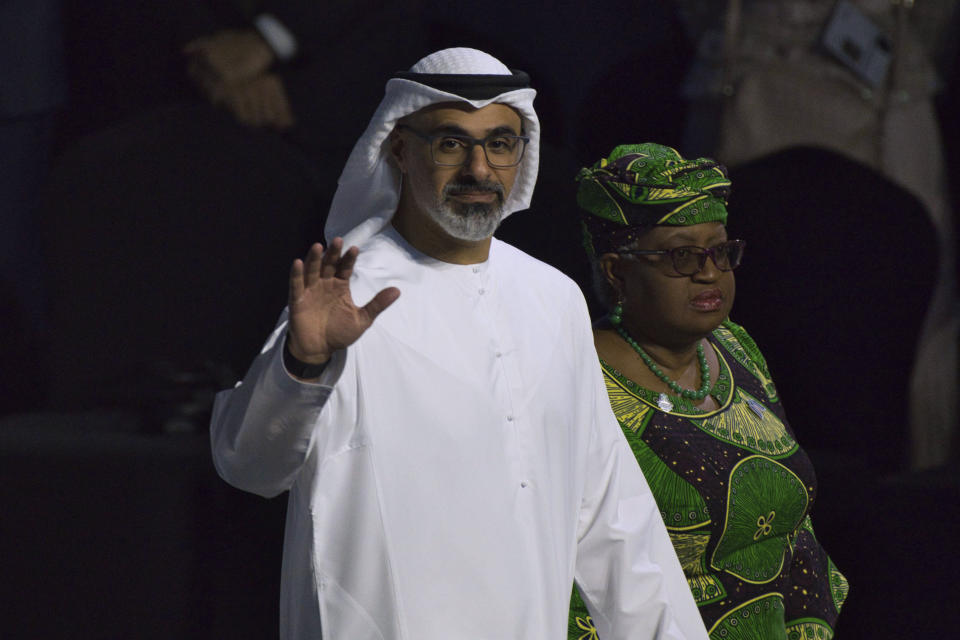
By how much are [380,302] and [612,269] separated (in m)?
0.74

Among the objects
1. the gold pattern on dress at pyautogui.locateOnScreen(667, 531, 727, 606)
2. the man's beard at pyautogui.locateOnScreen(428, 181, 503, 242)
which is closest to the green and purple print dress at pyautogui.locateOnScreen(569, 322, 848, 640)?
the gold pattern on dress at pyautogui.locateOnScreen(667, 531, 727, 606)

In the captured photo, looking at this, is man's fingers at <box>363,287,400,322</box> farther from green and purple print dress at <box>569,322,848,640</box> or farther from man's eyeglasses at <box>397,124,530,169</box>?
green and purple print dress at <box>569,322,848,640</box>

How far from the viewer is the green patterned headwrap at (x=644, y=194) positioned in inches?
101

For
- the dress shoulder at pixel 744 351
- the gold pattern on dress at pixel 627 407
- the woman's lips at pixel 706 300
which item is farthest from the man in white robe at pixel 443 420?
the dress shoulder at pixel 744 351

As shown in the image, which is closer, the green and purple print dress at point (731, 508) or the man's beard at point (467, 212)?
the man's beard at point (467, 212)

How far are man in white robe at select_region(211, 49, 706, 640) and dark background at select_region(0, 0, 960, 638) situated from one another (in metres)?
1.27

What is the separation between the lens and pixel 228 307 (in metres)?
4.34

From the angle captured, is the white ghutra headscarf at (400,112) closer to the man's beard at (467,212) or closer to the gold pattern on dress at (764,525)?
the man's beard at (467,212)

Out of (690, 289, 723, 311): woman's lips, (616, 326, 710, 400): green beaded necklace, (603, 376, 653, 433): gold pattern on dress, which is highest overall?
(690, 289, 723, 311): woman's lips

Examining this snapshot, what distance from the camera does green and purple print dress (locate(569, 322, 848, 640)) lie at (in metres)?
2.54

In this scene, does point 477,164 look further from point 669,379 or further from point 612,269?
point 669,379

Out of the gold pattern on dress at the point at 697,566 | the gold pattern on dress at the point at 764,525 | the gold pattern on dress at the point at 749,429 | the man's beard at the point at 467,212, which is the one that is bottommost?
the gold pattern on dress at the point at 697,566

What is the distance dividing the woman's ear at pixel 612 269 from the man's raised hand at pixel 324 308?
2.31ft

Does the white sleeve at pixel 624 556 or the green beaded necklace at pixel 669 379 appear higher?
the green beaded necklace at pixel 669 379
